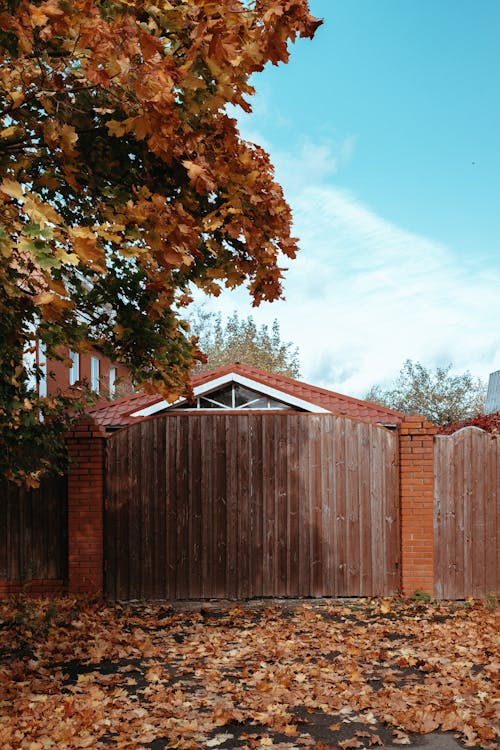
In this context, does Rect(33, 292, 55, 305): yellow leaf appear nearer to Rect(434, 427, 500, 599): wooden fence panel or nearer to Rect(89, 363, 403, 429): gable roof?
Rect(434, 427, 500, 599): wooden fence panel

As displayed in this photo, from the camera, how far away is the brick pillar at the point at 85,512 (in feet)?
28.1

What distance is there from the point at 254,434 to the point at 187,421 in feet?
Result: 2.76

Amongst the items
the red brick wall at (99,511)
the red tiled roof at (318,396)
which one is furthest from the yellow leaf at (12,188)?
the red tiled roof at (318,396)

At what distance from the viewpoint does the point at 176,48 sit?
4871 millimetres

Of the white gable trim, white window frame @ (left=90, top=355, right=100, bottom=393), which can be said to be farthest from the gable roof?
white window frame @ (left=90, top=355, right=100, bottom=393)

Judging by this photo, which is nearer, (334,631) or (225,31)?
(225,31)

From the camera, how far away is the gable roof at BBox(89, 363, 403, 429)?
1445 cm

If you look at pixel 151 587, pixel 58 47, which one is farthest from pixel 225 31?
pixel 151 587

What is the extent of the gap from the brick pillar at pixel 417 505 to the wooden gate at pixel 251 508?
13cm

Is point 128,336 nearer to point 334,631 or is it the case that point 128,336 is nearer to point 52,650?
point 52,650

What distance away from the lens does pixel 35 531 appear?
8711mm

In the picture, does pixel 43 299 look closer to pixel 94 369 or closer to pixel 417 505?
pixel 417 505

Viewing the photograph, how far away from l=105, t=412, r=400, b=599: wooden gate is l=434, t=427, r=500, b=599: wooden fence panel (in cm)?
55

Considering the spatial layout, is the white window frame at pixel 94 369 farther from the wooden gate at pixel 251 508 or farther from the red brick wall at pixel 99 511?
the wooden gate at pixel 251 508
